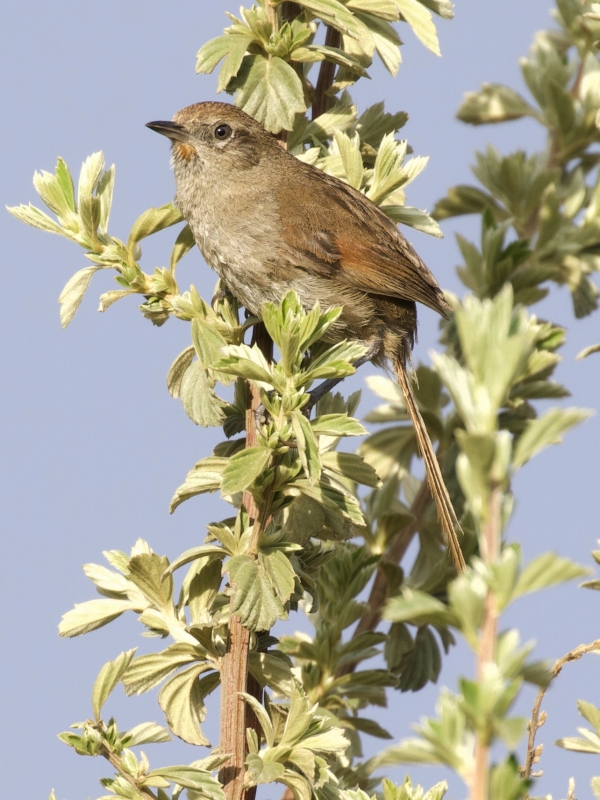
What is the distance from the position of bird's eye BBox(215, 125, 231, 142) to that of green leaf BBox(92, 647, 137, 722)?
108 inches

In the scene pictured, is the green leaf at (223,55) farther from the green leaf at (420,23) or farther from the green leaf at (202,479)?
the green leaf at (202,479)

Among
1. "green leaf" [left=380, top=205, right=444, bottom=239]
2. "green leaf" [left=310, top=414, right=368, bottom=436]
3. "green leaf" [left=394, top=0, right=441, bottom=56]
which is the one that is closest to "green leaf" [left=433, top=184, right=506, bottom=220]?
"green leaf" [left=380, top=205, right=444, bottom=239]

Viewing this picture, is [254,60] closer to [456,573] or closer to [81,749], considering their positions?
[456,573]

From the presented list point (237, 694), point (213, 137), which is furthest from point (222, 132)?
point (237, 694)

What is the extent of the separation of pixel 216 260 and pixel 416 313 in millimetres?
1136

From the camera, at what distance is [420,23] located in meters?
3.18

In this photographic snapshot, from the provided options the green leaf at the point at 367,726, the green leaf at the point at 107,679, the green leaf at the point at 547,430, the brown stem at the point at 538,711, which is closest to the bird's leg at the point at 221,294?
the green leaf at the point at 367,726

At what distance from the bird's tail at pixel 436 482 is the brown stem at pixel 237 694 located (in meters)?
0.88

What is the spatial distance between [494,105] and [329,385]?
170 centimetres

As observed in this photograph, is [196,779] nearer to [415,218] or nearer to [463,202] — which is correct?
[415,218]

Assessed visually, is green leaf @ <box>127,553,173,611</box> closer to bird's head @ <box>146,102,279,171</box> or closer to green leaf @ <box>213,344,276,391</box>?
green leaf @ <box>213,344,276,391</box>

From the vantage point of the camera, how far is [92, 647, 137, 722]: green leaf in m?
2.24

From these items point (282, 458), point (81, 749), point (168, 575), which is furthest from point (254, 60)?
point (81, 749)

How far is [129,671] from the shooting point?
8.32 feet
